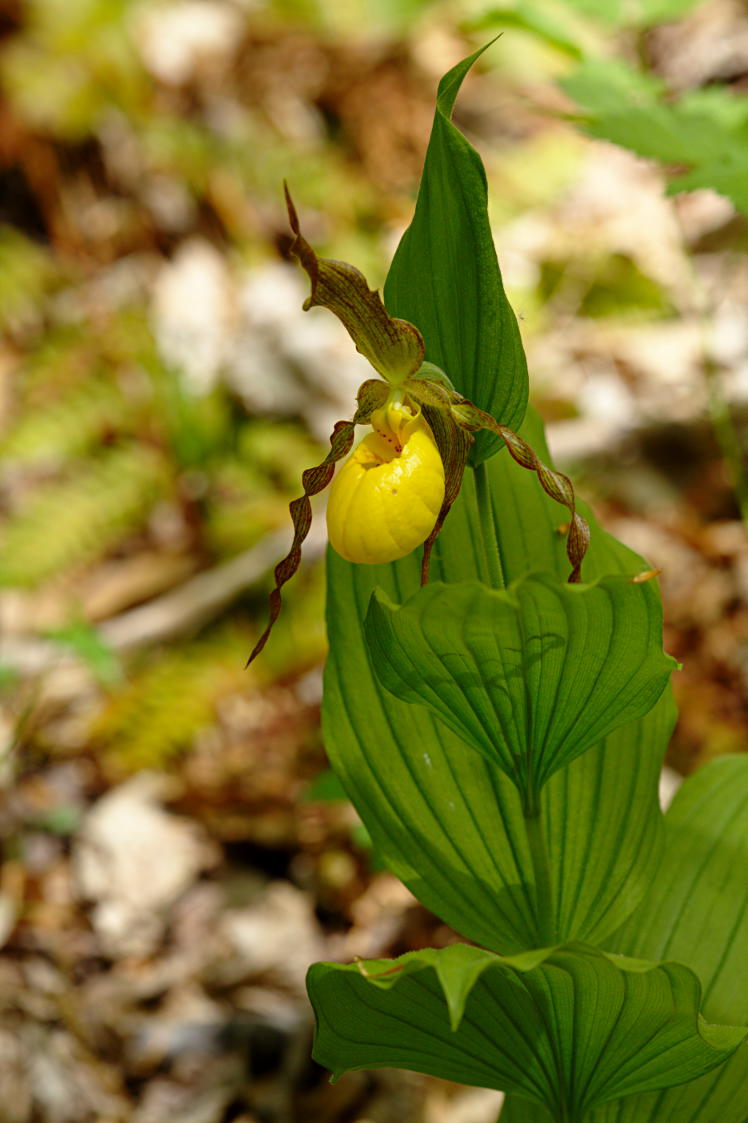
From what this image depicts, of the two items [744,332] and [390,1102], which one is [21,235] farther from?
[390,1102]

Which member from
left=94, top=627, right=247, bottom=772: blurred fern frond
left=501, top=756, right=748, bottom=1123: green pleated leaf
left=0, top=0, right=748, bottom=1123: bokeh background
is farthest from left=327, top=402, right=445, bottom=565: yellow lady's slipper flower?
left=94, top=627, right=247, bottom=772: blurred fern frond

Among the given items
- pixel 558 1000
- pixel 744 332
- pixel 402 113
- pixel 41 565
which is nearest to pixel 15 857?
pixel 41 565

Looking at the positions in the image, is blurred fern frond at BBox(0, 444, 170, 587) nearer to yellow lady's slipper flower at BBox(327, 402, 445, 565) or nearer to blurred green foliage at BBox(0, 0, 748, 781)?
blurred green foliage at BBox(0, 0, 748, 781)

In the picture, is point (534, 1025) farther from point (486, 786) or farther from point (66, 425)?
point (66, 425)

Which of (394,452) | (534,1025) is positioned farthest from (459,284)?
(534,1025)

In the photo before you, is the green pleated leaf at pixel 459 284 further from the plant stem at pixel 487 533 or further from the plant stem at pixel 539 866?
the plant stem at pixel 539 866

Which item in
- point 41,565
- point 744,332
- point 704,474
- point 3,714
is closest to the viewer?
point 3,714
